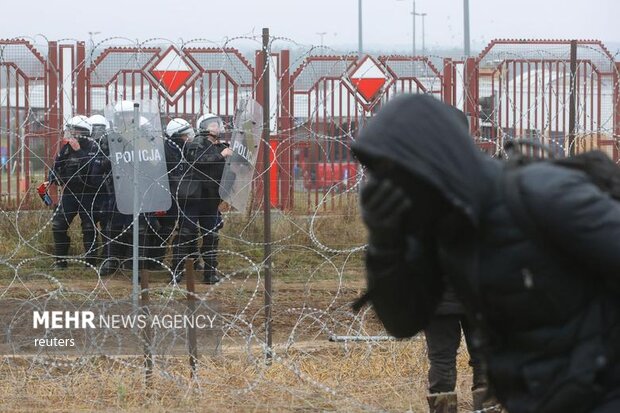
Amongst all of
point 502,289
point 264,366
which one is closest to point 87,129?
point 264,366

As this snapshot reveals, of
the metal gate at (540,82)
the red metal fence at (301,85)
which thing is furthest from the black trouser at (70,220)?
the metal gate at (540,82)

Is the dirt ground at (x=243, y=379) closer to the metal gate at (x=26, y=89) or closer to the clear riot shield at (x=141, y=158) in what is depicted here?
the clear riot shield at (x=141, y=158)

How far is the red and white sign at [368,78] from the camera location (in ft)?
44.1

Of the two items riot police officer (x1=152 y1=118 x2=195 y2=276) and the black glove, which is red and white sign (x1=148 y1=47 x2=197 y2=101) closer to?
riot police officer (x1=152 y1=118 x2=195 y2=276)

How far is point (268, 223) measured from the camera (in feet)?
24.1

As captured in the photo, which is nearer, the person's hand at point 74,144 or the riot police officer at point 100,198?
the riot police officer at point 100,198

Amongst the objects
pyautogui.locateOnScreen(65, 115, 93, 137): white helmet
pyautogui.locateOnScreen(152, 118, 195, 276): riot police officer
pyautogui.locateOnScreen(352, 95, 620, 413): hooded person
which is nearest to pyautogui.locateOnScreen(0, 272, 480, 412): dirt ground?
pyautogui.locateOnScreen(152, 118, 195, 276): riot police officer

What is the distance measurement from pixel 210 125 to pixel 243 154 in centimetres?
114

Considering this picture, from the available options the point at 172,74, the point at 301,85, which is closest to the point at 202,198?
the point at 172,74

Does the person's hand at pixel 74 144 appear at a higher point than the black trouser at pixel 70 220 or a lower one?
higher

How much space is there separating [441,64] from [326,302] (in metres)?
5.24

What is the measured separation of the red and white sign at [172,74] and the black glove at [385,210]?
36.2 feet

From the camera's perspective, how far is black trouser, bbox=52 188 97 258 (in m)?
9.80

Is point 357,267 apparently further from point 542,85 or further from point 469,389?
point 542,85
